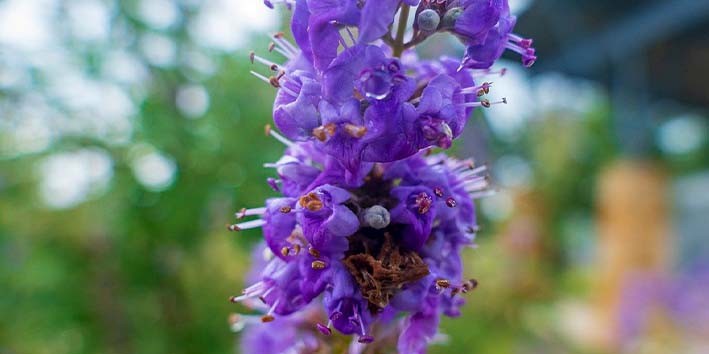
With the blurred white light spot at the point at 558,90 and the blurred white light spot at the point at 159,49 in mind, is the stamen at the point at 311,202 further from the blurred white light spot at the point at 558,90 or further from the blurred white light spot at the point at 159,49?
the blurred white light spot at the point at 558,90

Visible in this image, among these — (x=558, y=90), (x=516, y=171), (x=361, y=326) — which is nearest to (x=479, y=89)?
(x=361, y=326)

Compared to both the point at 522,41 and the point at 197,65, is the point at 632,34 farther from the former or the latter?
the point at 522,41

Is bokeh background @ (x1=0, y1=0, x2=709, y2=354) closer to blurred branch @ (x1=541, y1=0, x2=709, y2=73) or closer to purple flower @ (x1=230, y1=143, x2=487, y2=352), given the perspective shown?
purple flower @ (x1=230, y1=143, x2=487, y2=352)

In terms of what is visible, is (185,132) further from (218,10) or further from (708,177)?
(708,177)

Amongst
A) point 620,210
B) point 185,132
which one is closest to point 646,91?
point 620,210

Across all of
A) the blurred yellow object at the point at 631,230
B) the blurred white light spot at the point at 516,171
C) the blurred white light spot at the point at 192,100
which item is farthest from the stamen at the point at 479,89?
the blurred yellow object at the point at 631,230

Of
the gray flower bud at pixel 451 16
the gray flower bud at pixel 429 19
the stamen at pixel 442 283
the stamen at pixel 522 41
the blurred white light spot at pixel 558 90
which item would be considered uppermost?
the blurred white light spot at pixel 558 90
